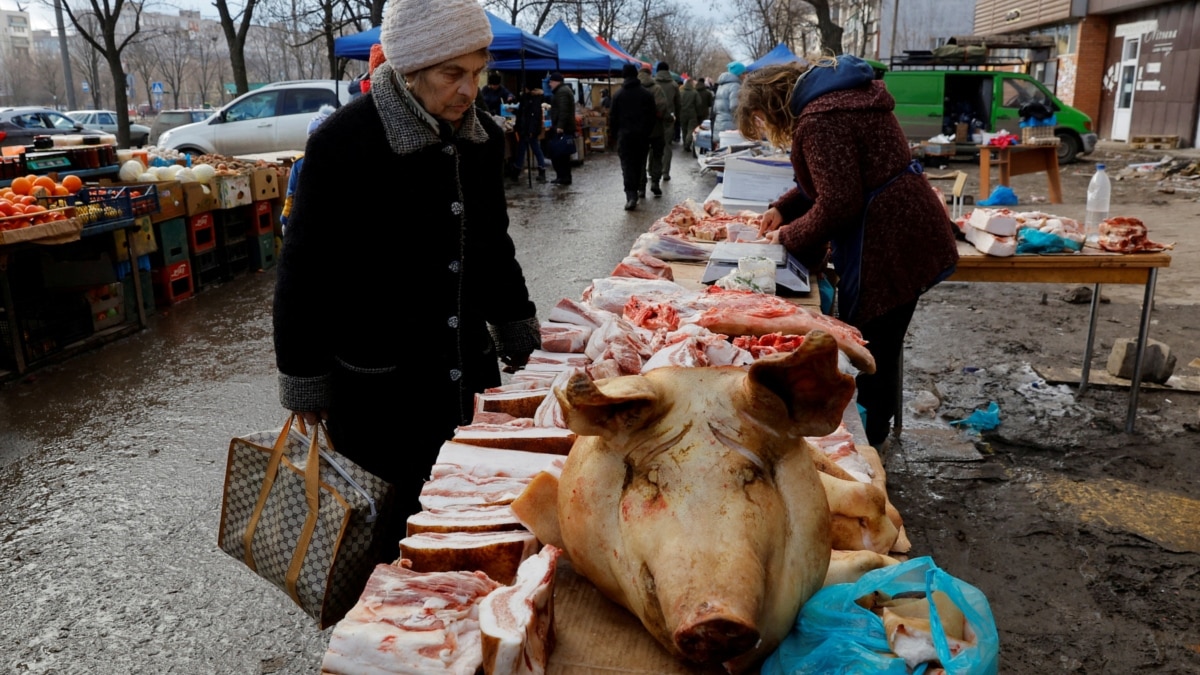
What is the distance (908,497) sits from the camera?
179 inches

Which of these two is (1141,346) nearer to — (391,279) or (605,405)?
(391,279)

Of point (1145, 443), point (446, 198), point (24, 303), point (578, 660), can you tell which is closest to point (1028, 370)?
point (1145, 443)

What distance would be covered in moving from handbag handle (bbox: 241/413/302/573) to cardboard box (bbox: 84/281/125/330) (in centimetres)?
592

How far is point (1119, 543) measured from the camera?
3992mm

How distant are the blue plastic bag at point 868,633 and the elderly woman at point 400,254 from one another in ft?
5.11

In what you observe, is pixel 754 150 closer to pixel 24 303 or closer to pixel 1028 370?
pixel 1028 370

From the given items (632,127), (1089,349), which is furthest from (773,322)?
(632,127)

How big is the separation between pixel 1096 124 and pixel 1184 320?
71.4 ft

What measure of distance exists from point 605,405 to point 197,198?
8331mm

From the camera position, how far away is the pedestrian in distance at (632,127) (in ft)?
45.6

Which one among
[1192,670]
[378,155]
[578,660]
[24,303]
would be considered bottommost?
[1192,670]

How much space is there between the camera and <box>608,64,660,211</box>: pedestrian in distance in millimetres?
13914

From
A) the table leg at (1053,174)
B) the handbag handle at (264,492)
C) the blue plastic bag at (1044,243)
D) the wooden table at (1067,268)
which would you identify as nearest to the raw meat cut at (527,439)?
the handbag handle at (264,492)

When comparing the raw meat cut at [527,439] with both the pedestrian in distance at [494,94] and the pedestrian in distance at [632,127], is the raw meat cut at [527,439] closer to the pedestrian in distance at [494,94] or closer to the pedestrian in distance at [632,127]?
the pedestrian in distance at [632,127]
